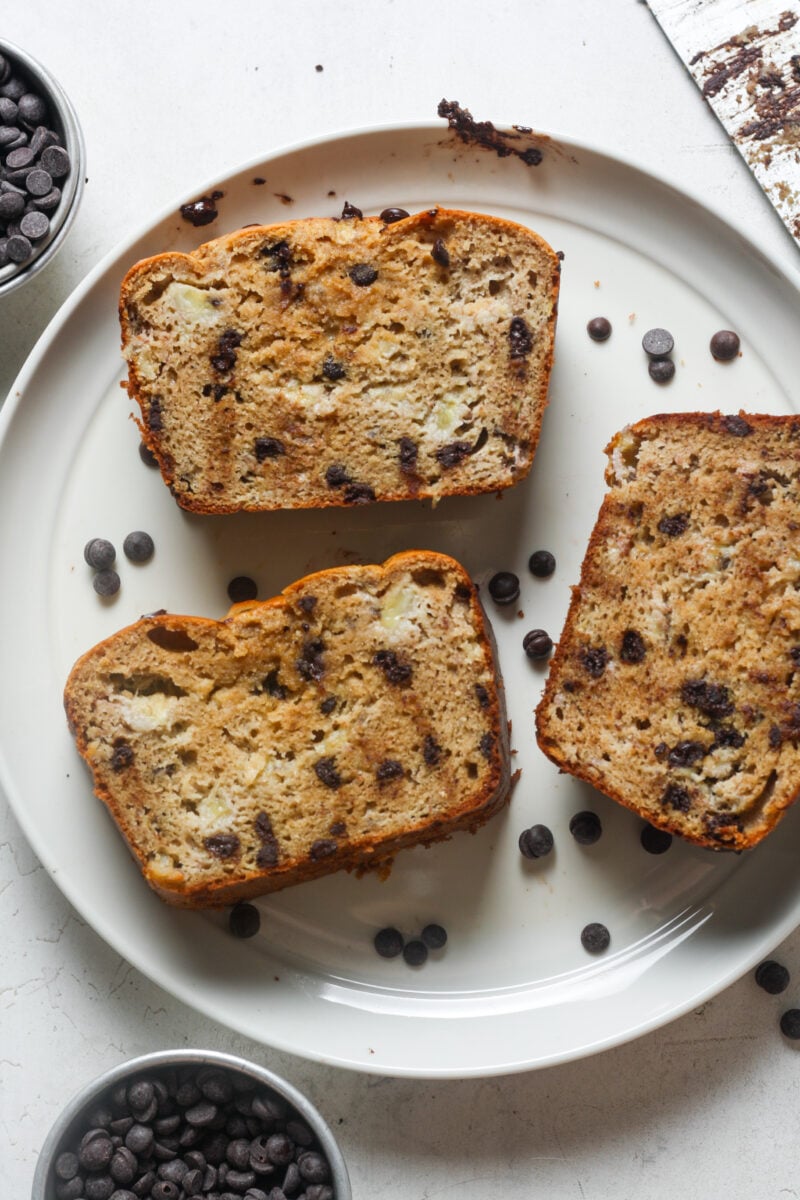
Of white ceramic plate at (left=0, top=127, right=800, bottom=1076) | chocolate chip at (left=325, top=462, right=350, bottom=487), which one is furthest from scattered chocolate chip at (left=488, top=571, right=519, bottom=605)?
chocolate chip at (left=325, top=462, right=350, bottom=487)

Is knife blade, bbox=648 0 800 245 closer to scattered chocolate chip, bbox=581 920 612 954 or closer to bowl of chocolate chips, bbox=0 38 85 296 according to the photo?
bowl of chocolate chips, bbox=0 38 85 296

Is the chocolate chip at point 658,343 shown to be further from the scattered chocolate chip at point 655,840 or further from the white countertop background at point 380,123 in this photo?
the scattered chocolate chip at point 655,840

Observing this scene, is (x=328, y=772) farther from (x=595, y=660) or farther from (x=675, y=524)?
(x=675, y=524)

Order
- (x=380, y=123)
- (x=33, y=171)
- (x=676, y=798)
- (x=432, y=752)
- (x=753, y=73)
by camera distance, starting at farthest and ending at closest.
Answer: (x=753, y=73) → (x=380, y=123) → (x=33, y=171) → (x=432, y=752) → (x=676, y=798)

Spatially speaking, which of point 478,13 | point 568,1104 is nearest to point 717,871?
point 568,1104

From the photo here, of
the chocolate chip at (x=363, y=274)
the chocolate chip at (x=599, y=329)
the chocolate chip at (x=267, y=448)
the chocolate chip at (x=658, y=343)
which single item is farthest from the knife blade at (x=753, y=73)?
the chocolate chip at (x=267, y=448)

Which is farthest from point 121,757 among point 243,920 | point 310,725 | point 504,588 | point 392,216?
point 392,216
